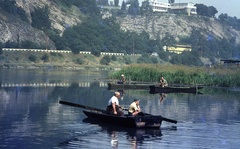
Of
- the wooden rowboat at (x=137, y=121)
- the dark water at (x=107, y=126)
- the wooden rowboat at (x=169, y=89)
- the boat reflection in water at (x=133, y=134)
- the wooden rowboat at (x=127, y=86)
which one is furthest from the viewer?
the wooden rowboat at (x=127, y=86)

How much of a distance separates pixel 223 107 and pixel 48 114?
19230 millimetres

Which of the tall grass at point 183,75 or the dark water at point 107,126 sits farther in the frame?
the tall grass at point 183,75

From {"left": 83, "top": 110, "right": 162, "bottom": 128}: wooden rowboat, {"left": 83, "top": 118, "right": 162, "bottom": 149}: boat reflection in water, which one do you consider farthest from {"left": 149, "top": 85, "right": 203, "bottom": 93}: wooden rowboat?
{"left": 83, "top": 110, "right": 162, "bottom": 128}: wooden rowboat

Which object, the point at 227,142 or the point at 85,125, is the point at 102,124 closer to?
the point at 85,125

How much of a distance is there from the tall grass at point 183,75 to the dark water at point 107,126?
22077 millimetres

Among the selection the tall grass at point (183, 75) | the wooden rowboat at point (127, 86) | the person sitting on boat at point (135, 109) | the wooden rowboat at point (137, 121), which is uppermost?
the tall grass at point (183, 75)

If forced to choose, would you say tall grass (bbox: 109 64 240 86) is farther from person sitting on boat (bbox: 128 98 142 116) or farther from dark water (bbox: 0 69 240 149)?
person sitting on boat (bbox: 128 98 142 116)

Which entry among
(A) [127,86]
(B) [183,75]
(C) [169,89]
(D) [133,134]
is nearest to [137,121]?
(D) [133,134]

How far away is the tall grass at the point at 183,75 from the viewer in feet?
318

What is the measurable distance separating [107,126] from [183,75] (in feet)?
174

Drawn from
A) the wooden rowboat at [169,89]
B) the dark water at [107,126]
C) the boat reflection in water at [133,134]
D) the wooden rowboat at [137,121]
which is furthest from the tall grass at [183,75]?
the wooden rowboat at [137,121]

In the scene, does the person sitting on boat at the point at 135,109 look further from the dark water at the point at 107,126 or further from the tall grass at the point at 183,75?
the tall grass at the point at 183,75

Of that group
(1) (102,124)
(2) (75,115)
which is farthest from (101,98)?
(1) (102,124)

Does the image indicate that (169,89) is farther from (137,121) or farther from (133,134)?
(133,134)
